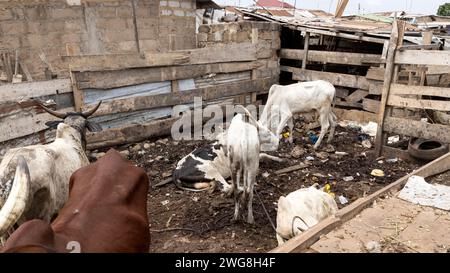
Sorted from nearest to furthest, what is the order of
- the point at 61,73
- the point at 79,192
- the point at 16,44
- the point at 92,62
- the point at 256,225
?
the point at 79,192, the point at 256,225, the point at 92,62, the point at 16,44, the point at 61,73

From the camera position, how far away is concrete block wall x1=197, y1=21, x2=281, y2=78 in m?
9.25

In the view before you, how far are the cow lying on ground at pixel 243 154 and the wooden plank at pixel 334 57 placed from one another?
17.0 ft

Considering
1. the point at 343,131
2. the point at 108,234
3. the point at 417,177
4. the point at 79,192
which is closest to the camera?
the point at 108,234

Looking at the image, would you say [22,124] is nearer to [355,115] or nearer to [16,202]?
[16,202]

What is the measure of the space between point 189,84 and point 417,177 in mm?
5644

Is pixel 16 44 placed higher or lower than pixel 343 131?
higher

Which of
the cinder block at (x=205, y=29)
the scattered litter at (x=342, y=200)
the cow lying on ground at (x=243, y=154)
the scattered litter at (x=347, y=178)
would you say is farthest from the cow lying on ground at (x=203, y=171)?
the cinder block at (x=205, y=29)

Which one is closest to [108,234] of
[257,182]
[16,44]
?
[257,182]

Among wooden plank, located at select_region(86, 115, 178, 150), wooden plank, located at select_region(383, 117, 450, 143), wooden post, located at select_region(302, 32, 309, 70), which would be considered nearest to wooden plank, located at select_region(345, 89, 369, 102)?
wooden post, located at select_region(302, 32, 309, 70)

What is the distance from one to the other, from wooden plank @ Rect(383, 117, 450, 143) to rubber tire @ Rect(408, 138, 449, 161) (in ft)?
0.55

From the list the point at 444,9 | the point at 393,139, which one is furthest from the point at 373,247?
the point at 444,9

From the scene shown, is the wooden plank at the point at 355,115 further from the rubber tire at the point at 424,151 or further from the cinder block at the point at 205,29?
the cinder block at the point at 205,29
